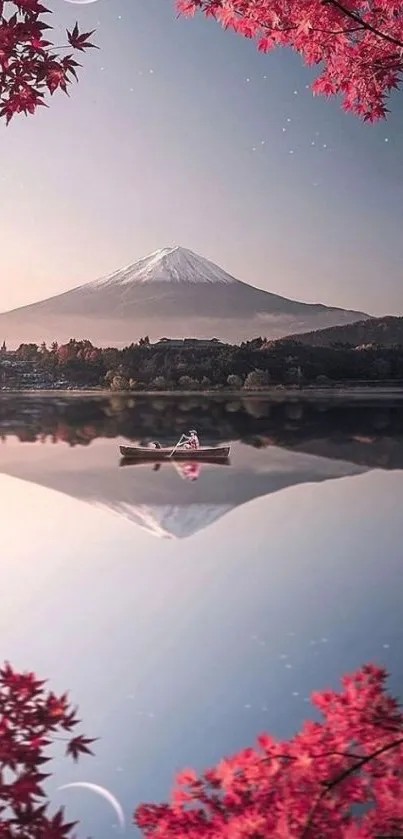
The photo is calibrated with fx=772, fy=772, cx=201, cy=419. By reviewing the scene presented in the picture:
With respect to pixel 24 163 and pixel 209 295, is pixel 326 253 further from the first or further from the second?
pixel 24 163

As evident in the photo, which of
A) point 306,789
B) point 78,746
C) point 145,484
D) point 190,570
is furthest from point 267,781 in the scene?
point 145,484

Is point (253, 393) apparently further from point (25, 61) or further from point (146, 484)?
point (25, 61)

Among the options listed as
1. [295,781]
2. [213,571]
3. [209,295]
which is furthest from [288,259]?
[295,781]

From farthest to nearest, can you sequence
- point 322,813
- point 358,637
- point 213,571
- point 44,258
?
point 44,258 < point 213,571 < point 358,637 < point 322,813

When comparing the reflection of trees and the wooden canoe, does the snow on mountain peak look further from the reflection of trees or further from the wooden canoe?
the wooden canoe

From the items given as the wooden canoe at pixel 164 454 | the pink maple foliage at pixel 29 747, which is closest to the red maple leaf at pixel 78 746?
the pink maple foliage at pixel 29 747

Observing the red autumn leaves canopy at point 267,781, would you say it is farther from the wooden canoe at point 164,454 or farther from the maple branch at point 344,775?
the wooden canoe at point 164,454

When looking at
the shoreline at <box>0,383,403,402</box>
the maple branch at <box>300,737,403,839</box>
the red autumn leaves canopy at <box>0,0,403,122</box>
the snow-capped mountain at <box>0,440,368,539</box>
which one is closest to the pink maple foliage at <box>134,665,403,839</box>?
the maple branch at <box>300,737,403,839</box>

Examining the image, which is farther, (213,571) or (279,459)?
(279,459)
